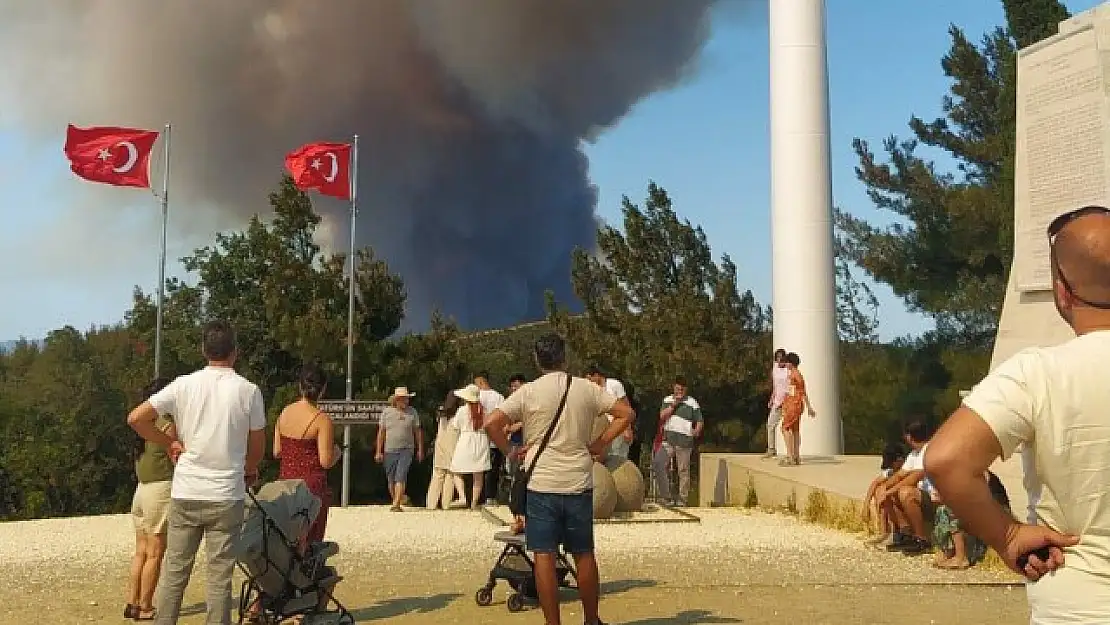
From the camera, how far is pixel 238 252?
129 ft

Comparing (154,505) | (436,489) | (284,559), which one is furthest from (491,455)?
(284,559)

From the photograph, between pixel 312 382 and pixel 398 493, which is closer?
pixel 312 382

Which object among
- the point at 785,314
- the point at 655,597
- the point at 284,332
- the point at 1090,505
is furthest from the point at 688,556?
the point at 284,332

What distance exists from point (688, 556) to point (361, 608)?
10.6 ft

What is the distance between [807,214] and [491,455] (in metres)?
7.40

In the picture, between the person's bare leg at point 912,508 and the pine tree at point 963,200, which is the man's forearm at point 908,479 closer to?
the person's bare leg at point 912,508

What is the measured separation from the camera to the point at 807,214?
18.2 metres

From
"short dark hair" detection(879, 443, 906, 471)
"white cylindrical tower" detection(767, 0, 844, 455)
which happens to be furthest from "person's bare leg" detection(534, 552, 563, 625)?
"white cylindrical tower" detection(767, 0, 844, 455)

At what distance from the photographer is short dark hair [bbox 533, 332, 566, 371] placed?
5.74m

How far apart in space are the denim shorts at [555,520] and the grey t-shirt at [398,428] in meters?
8.34

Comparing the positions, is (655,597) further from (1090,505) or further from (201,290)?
(201,290)

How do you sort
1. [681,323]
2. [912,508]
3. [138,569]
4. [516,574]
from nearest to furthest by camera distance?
[138,569]
[516,574]
[912,508]
[681,323]

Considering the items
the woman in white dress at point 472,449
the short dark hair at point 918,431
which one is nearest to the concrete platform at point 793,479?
the short dark hair at point 918,431

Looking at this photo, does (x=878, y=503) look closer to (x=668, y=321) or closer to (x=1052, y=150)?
(x=1052, y=150)
